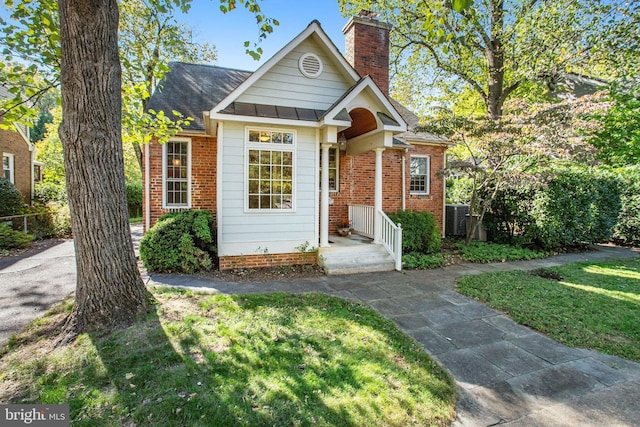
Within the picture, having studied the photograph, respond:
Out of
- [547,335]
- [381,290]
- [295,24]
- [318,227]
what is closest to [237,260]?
[318,227]

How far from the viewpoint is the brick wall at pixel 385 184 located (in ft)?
34.5

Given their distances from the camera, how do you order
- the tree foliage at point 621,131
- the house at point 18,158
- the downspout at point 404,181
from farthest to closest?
the house at point 18,158 → the tree foliage at point 621,131 → the downspout at point 404,181

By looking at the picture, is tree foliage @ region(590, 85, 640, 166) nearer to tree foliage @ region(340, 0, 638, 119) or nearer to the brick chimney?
tree foliage @ region(340, 0, 638, 119)

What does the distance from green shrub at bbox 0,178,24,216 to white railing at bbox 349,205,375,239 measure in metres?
13.2

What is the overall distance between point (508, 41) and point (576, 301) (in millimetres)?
11249

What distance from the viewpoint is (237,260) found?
7453 mm

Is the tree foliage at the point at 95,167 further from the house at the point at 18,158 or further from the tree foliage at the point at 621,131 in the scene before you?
the tree foliage at the point at 621,131

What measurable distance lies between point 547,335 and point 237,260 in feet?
19.9

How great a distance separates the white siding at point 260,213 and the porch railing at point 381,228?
1.86m

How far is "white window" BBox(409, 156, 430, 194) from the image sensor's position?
1196 cm

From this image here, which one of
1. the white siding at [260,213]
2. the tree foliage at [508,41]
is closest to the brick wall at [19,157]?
the white siding at [260,213]

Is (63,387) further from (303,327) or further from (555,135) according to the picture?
(555,135)

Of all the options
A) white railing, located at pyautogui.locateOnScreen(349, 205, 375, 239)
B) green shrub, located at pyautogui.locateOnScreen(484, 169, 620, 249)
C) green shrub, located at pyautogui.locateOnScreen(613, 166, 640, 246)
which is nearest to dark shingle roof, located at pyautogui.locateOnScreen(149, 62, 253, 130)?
white railing, located at pyautogui.locateOnScreen(349, 205, 375, 239)

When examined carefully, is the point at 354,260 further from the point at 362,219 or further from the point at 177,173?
the point at 177,173
